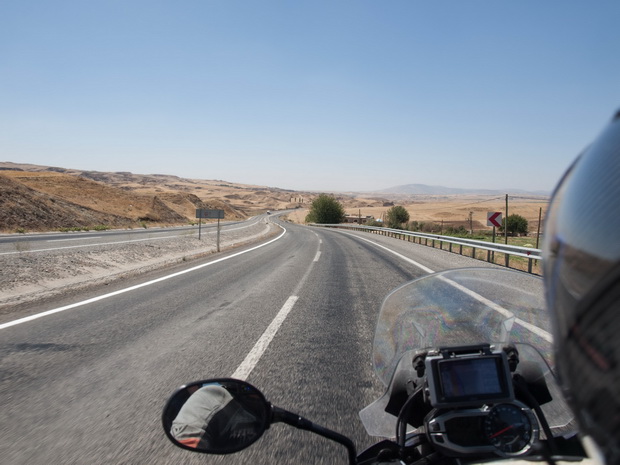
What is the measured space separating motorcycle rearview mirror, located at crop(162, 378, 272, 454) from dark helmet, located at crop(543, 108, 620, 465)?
42.1 inches

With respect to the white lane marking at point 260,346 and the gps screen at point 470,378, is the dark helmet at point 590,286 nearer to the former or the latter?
the gps screen at point 470,378

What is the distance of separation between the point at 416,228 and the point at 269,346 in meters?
51.1

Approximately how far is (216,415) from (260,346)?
138 inches

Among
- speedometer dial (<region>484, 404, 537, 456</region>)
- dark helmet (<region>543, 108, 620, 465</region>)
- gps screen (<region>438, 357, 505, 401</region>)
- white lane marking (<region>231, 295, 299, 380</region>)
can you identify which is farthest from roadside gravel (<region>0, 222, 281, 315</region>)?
dark helmet (<region>543, 108, 620, 465</region>)

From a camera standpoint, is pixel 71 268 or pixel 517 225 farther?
pixel 517 225

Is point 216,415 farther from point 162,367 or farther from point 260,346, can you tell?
point 260,346

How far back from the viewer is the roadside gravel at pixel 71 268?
27.5ft

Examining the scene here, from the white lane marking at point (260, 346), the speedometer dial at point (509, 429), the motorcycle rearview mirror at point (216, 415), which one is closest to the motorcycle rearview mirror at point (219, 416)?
the motorcycle rearview mirror at point (216, 415)

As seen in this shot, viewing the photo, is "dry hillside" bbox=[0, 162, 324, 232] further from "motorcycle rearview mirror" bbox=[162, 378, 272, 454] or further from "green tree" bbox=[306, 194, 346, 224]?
"motorcycle rearview mirror" bbox=[162, 378, 272, 454]

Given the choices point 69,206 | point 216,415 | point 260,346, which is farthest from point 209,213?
point 69,206

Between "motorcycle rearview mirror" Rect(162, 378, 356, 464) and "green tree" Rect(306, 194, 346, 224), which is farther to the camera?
"green tree" Rect(306, 194, 346, 224)

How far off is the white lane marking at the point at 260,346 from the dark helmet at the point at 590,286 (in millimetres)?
3490

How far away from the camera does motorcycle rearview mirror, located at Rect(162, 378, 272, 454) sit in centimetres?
152

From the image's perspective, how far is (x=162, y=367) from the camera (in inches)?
168
